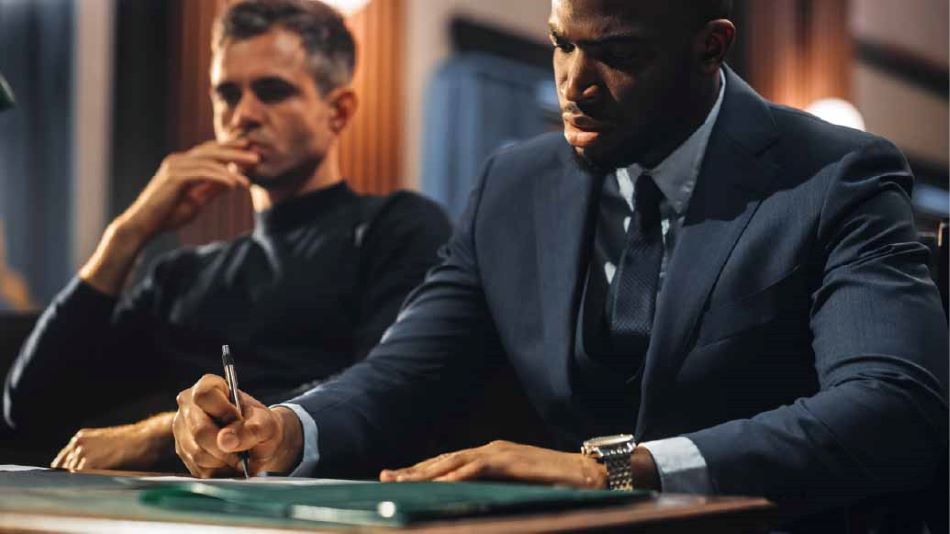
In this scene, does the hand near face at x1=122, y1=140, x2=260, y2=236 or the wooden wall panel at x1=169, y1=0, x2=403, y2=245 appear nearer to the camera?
the hand near face at x1=122, y1=140, x2=260, y2=236

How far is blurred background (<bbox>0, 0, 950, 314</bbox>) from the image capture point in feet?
13.1

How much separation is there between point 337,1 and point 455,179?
4.03ft

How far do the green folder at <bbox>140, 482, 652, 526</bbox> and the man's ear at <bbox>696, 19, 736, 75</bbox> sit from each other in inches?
32.8

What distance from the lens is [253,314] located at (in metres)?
2.38

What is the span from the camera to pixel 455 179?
5.62 metres

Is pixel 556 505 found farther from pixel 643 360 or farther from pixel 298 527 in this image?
pixel 643 360

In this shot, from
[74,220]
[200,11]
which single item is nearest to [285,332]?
[74,220]

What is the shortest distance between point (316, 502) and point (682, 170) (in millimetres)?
928

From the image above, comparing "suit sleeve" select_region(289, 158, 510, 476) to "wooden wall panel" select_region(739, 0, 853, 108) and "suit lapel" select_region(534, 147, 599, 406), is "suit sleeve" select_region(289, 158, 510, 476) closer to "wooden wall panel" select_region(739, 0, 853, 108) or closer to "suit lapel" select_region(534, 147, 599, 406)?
"suit lapel" select_region(534, 147, 599, 406)

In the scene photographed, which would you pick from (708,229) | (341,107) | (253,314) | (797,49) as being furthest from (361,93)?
(708,229)

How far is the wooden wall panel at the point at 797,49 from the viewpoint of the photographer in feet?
24.3

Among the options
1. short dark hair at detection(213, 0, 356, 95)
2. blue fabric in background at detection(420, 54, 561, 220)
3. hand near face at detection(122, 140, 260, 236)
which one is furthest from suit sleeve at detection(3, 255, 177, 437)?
blue fabric in background at detection(420, 54, 561, 220)

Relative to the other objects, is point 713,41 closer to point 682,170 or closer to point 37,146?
point 682,170

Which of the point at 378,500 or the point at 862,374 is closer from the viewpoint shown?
the point at 378,500
